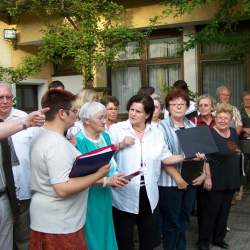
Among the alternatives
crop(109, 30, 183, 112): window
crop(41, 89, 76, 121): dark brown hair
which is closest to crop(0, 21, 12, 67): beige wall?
crop(109, 30, 183, 112): window

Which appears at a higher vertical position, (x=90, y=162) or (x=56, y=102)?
(x=56, y=102)

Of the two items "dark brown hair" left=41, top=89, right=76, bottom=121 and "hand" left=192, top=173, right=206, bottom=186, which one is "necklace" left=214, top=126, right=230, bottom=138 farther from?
"dark brown hair" left=41, top=89, right=76, bottom=121

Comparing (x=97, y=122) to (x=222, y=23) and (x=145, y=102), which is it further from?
(x=222, y=23)

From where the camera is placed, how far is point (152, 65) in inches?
419

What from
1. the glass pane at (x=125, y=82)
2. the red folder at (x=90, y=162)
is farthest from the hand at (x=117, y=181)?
the glass pane at (x=125, y=82)

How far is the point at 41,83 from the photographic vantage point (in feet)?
41.3

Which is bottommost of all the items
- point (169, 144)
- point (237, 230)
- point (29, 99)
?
point (237, 230)

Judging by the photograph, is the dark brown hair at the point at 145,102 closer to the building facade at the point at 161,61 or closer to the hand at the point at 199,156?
the hand at the point at 199,156

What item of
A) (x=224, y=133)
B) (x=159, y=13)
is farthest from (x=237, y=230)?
(x=159, y=13)

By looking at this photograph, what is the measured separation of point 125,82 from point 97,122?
7547 millimetres

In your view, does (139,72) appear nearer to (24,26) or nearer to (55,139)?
(24,26)

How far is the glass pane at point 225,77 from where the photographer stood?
971 centimetres

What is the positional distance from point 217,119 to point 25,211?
2.43 meters

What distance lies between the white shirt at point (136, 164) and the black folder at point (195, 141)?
233mm
